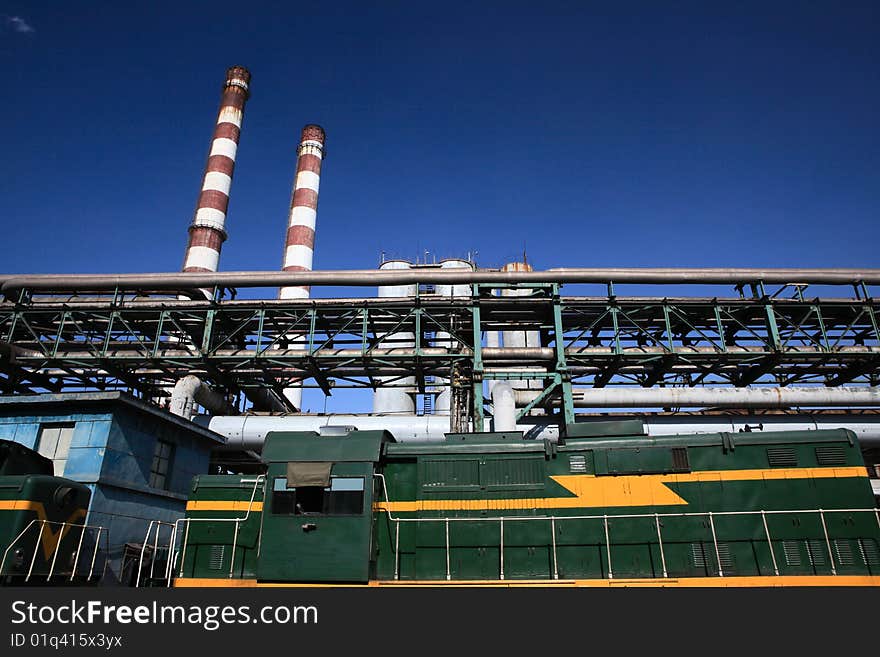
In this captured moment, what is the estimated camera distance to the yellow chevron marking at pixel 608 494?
9734 mm

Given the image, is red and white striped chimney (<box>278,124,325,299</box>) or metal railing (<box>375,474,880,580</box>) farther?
red and white striped chimney (<box>278,124,325,299</box>)

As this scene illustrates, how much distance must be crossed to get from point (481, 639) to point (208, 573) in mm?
6232

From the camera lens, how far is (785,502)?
9.55m

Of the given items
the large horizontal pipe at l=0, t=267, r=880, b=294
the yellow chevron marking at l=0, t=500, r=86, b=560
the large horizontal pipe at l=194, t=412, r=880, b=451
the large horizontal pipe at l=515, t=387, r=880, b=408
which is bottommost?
the yellow chevron marking at l=0, t=500, r=86, b=560

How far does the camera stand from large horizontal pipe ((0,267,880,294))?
20.1 m

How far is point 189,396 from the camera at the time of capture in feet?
65.0

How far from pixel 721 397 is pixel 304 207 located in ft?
103

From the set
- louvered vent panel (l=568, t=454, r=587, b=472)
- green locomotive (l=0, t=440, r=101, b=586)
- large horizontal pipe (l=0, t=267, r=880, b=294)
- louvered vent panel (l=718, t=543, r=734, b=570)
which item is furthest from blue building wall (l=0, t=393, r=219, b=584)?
louvered vent panel (l=718, t=543, r=734, b=570)

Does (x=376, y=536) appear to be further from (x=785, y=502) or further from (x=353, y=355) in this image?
(x=353, y=355)

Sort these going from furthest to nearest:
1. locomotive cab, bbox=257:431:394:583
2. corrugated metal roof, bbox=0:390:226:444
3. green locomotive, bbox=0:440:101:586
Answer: corrugated metal roof, bbox=0:390:226:444 → green locomotive, bbox=0:440:101:586 → locomotive cab, bbox=257:431:394:583

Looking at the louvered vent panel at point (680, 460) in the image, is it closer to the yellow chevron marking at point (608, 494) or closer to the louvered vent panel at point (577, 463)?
the yellow chevron marking at point (608, 494)

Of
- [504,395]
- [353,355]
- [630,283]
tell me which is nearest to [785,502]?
[504,395]

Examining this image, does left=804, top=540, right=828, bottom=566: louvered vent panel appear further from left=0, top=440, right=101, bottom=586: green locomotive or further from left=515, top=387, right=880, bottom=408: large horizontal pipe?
left=0, top=440, right=101, bottom=586: green locomotive

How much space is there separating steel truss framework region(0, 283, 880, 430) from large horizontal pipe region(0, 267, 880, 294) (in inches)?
19.8
